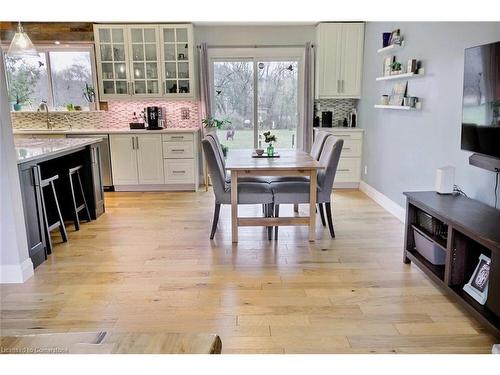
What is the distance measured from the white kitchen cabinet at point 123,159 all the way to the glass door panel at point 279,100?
2.06m

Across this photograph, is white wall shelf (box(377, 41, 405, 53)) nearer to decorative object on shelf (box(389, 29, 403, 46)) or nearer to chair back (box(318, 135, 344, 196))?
decorative object on shelf (box(389, 29, 403, 46))

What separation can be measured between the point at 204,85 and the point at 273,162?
9.41 ft

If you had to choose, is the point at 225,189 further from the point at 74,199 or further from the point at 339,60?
the point at 339,60

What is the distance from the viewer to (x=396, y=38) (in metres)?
4.30

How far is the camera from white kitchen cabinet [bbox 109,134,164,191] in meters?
5.73

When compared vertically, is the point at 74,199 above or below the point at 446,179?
below

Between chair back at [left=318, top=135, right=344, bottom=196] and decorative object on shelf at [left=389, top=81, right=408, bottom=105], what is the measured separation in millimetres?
1025

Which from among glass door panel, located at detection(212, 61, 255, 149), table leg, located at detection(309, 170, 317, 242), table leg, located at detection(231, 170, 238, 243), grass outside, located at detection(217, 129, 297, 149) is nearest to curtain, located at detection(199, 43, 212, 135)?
glass door panel, located at detection(212, 61, 255, 149)

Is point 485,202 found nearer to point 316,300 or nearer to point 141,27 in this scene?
point 316,300

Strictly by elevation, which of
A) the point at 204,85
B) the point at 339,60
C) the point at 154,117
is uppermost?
the point at 339,60

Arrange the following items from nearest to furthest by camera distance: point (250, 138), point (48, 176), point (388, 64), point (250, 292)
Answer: point (250, 292), point (48, 176), point (388, 64), point (250, 138)

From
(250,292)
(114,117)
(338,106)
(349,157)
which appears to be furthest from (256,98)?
(250,292)
